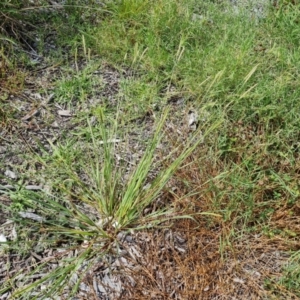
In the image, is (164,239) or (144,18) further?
(144,18)

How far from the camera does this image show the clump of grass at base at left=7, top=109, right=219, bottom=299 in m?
1.60

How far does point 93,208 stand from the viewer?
70.2 inches

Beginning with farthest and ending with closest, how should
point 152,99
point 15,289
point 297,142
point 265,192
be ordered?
point 152,99 < point 297,142 < point 265,192 < point 15,289

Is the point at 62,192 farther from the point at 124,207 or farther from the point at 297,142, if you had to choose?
the point at 297,142

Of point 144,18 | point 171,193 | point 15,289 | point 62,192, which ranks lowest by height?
point 15,289

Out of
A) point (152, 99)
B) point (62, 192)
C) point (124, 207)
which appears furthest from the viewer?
point (152, 99)

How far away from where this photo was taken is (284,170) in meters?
1.99

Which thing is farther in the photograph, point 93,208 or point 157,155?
point 157,155

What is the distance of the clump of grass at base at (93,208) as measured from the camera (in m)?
1.60

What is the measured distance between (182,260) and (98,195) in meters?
0.44

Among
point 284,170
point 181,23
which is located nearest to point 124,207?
point 284,170

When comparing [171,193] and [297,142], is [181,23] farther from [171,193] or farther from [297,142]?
[171,193]

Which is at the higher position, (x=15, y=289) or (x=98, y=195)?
(x=98, y=195)

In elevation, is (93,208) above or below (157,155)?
below
